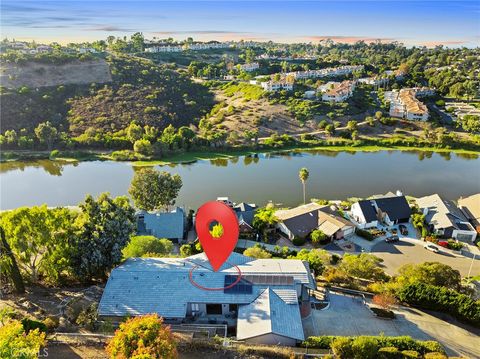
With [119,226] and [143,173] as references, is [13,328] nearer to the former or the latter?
[119,226]

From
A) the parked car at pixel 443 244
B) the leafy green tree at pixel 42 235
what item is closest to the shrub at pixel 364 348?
the leafy green tree at pixel 42 235

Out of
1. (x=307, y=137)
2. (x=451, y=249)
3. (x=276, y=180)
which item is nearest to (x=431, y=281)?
(x=451, y=249)

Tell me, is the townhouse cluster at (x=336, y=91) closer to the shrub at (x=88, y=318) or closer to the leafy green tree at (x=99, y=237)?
the leafy green tree at (x=99, y=237)

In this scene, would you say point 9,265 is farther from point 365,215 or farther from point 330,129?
point 330,129

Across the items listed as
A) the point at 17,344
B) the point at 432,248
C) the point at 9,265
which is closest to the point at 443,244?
the point at 432,248

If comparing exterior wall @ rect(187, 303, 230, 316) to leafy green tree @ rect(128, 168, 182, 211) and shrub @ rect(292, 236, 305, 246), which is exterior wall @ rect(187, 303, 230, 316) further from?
leafy green tree @ rect(128, 168, 182, 211)

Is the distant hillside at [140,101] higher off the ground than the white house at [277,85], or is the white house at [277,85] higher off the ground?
the white house at [277,85]
